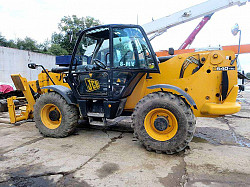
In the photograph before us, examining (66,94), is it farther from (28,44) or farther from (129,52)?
(28,44)

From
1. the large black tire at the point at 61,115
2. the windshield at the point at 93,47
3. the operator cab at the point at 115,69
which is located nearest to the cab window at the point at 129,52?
the operator cab at the point at 115,69

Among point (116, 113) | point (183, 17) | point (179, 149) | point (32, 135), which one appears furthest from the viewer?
point (183, 17)

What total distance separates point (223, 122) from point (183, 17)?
17.4 feet

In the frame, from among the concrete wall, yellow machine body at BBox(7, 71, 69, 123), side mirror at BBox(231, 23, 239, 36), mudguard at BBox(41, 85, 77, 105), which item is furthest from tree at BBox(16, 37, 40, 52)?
side mirror at BBox(231, 23, 239, 36)

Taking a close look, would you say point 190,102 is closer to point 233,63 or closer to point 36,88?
point 233,63

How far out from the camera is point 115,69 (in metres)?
3.61

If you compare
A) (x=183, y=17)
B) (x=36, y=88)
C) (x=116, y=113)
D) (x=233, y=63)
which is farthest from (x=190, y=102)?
(x=183, y=17)

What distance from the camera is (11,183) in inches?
96.0

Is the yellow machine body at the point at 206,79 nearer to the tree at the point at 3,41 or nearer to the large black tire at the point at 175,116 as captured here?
the large black tire at the point at 175,116

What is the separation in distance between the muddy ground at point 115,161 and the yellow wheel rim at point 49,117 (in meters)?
0.35

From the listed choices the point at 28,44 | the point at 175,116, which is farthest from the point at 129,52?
the point at 28,44

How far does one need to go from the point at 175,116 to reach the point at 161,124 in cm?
29

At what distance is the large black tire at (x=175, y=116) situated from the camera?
3.18 metres

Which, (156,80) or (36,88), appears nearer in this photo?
(156,80)
